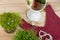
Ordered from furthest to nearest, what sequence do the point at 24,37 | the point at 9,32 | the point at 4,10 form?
1. the point at 4,10
2. the point at 9,32
3. the point at 24,37

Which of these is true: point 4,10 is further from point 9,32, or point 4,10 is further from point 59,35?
point 59,35

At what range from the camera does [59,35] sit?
1.07 m

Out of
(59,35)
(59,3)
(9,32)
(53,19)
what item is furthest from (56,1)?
(9,32)

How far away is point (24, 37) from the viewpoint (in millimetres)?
935

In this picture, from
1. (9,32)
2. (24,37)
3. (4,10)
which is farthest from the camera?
(4,10)

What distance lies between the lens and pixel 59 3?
1.22 m

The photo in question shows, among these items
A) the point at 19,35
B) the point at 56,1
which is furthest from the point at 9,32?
the point at 56,1

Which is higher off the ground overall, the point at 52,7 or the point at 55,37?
the point at 52,7

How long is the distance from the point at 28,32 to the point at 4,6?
29 centimetres

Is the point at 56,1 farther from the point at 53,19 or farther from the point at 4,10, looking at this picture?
the point at 4,10

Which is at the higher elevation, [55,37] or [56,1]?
[56,1]

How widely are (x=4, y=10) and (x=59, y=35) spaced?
0.33 m

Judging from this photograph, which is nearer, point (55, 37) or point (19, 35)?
point (19, 35)

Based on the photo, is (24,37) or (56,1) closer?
(24,37)
